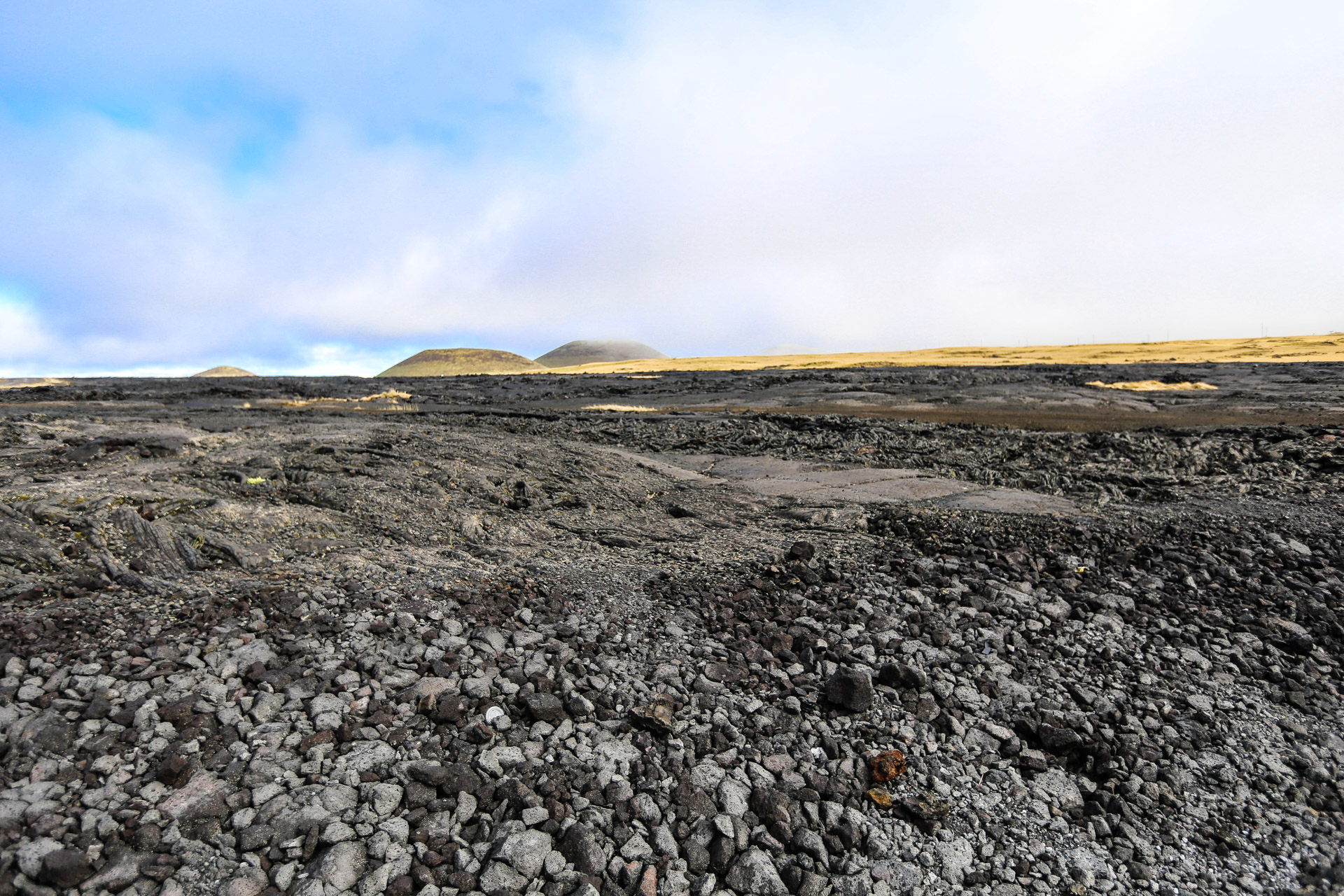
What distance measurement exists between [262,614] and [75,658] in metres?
0.98

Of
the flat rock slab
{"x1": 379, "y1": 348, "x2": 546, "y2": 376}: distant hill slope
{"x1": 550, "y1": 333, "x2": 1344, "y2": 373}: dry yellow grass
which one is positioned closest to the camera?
the flat rock slab

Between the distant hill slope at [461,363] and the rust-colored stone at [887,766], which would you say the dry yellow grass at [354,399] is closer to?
the rust-colored stone at [887,766]

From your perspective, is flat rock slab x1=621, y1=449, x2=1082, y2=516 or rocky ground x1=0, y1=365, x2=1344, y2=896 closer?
rocky ground x1=0, y1=365, x2=1344, y2=896

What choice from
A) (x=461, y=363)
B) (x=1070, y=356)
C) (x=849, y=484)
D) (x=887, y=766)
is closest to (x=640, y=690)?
(x=887, y=766)

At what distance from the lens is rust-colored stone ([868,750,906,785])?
3.52 m

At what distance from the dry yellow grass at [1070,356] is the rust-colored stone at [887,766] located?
170 feet

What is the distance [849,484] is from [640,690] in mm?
6436

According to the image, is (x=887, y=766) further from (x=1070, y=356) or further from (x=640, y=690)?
(x=1070, y=356)

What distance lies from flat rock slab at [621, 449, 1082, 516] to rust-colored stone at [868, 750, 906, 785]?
16.9 ft

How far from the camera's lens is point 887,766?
3.56 m

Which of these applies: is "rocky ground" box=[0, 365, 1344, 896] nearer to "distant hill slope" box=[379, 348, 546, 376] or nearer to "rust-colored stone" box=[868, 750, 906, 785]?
"rust-colored stone" box=[868, 750, 906, 785]

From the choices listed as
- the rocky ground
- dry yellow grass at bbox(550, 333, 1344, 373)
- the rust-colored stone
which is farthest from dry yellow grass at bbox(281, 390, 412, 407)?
dry yellow grass at bbox(550, 333, 1344, 373)

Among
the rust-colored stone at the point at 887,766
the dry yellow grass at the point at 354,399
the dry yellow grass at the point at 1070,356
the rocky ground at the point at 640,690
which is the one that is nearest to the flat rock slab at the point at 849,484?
the rocky ground at the point at 640,690

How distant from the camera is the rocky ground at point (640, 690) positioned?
9.81 ft
